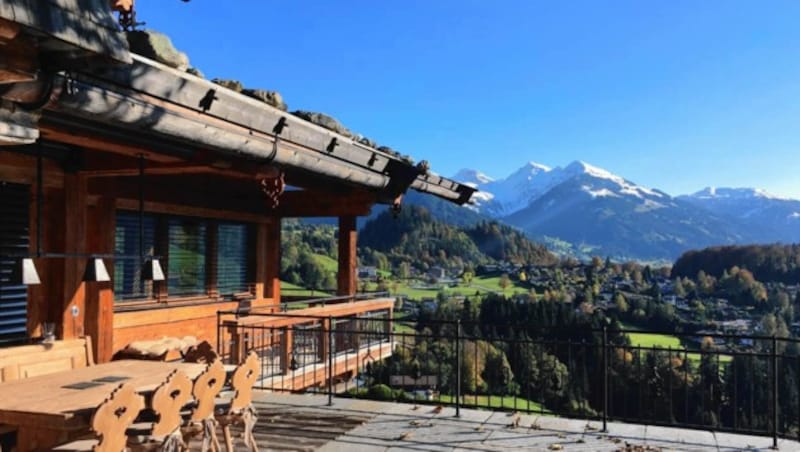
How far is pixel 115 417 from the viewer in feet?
13.0

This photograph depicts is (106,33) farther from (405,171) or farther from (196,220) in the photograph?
(196,220)

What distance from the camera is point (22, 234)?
24.7ft

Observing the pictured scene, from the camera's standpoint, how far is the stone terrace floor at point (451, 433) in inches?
242

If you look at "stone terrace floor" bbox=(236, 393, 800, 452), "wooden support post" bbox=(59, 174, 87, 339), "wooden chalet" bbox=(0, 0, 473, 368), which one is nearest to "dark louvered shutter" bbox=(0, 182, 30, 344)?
"wooden chalet" bbox=(0, 0, 473, 368)

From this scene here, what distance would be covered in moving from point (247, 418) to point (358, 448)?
4.16ft

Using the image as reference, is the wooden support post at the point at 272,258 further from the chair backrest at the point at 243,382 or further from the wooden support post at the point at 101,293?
the chair backrest at the point at 243,382

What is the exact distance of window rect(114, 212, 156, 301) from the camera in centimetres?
968

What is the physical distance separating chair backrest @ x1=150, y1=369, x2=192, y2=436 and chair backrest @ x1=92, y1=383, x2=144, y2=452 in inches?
7.4

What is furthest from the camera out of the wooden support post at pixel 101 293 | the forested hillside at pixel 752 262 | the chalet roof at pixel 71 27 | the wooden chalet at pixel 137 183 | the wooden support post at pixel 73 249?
the forested hillside at pixel 752 262

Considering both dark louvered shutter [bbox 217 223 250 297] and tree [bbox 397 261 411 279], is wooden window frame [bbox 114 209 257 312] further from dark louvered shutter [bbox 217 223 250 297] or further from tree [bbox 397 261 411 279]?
tree [bbox 397 261 411 279]

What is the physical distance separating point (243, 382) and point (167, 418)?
98 centimetres

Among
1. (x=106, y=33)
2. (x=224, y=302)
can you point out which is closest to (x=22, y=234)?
(x=224, y=302)

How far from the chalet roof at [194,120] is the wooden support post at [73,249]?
249cm

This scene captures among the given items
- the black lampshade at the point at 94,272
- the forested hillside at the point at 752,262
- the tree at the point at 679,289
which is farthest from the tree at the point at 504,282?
the black lampshade at the point at 94,272
